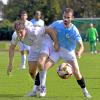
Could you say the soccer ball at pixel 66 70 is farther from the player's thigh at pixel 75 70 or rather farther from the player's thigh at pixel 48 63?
the player's thigh at pixel 48 63

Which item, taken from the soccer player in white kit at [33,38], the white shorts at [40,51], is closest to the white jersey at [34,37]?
the soccer player in white kit at [33,38]

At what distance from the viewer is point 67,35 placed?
11.3m

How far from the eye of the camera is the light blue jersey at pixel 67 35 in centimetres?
1126

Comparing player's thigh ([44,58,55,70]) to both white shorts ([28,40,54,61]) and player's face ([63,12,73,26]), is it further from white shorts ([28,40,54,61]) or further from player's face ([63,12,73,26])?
player's face ([63,12,73,26])

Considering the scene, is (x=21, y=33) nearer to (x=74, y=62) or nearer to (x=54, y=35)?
(x=54, y=35)

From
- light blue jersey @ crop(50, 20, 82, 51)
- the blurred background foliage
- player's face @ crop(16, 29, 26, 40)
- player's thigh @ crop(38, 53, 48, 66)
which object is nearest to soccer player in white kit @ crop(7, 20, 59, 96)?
player's face @ crop(16, 29, 26, 40)

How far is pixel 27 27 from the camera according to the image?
11203 millimetres

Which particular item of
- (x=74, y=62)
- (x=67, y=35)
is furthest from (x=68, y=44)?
(x=74, y=62)

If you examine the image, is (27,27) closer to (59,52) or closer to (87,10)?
(59,52)

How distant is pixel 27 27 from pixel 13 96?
1.66 metres

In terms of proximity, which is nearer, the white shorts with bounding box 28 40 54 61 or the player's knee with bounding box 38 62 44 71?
the player's knee with bounding box 38 62 44 71

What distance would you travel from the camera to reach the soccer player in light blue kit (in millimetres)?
11242

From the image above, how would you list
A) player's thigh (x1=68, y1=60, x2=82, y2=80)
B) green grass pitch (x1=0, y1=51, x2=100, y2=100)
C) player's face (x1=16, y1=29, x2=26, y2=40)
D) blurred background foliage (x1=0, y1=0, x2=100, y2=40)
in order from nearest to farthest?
player's face (x1=16, y1=29, x2=26, y2=40) → player's thigh (x1=68, y1=60, x2=82, y2=80) → green grass pitch (x1=0, y1=51, x2=100, y2=100) → blurred background foliage (x1=0, y1=0, x2=100, y2=40)

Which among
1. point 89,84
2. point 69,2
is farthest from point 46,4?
point 89,84
